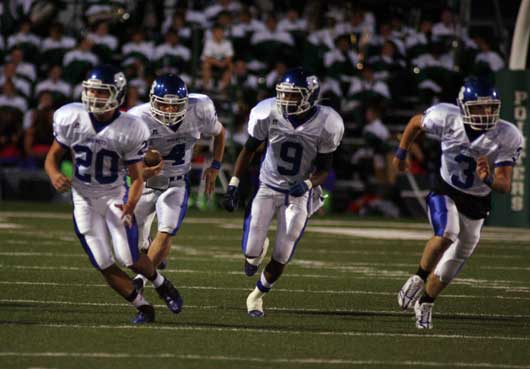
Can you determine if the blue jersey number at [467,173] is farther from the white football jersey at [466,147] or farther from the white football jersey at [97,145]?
the white football jersey at [97,145]

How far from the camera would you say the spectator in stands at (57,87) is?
1513 cm

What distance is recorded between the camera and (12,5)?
16.6 meters

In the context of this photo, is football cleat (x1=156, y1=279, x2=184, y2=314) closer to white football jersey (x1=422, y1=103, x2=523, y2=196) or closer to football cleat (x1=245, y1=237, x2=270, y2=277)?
football cleat (x1=245, y1=237, x2=270, y2=277)

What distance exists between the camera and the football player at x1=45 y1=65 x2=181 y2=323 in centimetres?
636

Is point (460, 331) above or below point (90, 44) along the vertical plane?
above

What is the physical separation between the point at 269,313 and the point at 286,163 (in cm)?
86

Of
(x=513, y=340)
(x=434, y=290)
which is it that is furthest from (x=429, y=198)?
(x=513, y=340)

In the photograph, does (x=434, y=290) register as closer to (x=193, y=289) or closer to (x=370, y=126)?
(x=193, y=289)

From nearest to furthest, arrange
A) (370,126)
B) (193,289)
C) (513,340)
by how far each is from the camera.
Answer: (513,340)
(193,289)
(370,126)

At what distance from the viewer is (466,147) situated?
22.5 ft

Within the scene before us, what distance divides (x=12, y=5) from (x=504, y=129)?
1096 cm

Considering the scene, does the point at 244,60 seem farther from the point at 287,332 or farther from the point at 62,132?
the point at 287,332

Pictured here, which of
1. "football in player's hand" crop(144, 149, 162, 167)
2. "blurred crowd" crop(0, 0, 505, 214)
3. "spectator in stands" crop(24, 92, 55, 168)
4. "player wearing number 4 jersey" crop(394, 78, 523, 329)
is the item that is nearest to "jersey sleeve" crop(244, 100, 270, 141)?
"football in player's hand" crop(144, 149, 162, 167)

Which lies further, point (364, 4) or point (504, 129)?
point (364, 4)
